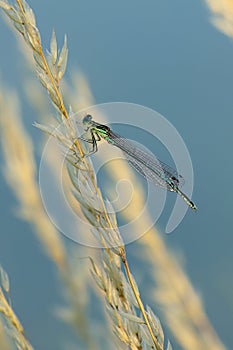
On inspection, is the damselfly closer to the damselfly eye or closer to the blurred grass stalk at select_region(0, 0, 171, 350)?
the damselfly eye

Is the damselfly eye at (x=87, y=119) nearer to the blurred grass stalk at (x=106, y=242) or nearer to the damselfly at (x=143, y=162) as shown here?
the damselfly at (x=143, y=162)

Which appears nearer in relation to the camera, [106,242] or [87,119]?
[106,242]

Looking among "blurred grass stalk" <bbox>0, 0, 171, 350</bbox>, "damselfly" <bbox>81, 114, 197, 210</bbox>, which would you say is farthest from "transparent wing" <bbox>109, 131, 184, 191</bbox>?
"blurred grass stalk" <bbox>0, 0, 171, 350</bbox>

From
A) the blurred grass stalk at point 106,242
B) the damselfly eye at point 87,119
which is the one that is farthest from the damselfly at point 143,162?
the blurred grass stalk at point 106,242

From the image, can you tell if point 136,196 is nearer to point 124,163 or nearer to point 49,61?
point 124,163

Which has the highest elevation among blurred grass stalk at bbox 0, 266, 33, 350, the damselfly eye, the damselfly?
the damselfly

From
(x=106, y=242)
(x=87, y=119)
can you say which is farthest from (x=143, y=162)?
(x=106, y=242)

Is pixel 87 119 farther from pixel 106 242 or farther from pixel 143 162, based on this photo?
pixel 106 242

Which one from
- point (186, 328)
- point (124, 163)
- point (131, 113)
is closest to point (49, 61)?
point (131, 113)
